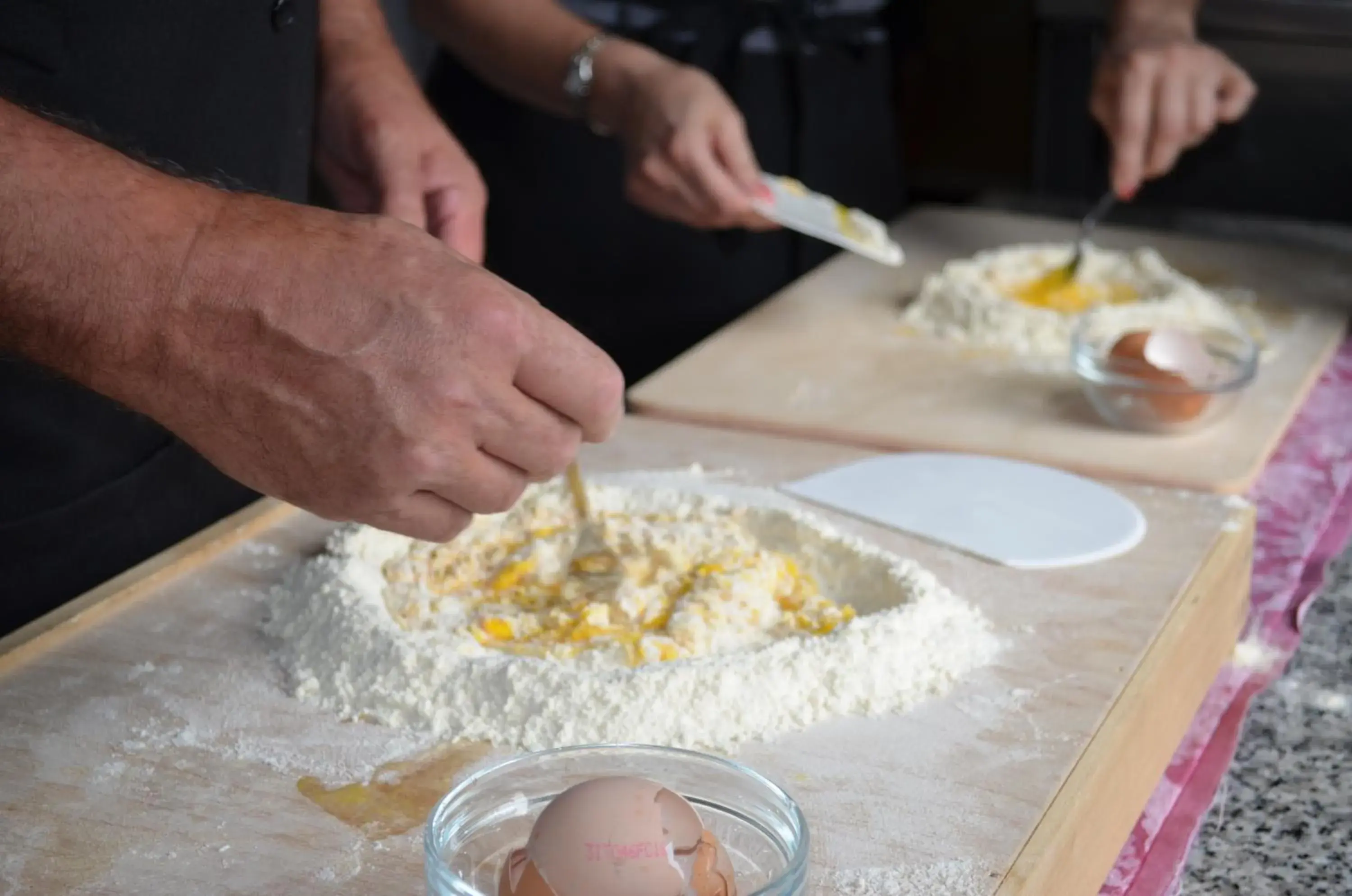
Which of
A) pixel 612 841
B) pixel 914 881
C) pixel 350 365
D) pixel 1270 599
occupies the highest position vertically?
pixel 350 365

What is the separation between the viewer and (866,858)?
84 centimetres

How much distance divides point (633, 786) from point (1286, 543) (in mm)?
867

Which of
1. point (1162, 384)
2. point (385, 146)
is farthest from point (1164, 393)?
point (385, 146)

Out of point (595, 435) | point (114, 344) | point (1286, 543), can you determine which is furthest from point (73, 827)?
point (1286, 543)

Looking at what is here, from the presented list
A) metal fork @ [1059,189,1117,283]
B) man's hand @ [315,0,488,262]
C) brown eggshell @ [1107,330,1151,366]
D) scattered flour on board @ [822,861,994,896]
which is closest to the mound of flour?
metal fork @ [1059,189,1117,283]

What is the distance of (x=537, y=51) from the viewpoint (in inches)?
76.2

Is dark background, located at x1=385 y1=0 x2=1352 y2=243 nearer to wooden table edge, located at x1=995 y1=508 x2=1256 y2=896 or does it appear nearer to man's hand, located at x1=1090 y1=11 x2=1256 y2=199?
man's hand, located at x1=1090 y1=11 x2=1256 y2=199

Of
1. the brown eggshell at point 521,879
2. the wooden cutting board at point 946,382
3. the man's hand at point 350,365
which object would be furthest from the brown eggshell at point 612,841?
the wooden cutting board at point 946,382

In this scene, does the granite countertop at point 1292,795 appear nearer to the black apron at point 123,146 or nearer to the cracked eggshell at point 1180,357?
the cracked eggshell at point 1180,357

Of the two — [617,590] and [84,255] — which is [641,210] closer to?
[617,590]

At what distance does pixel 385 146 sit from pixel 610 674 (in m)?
0.66

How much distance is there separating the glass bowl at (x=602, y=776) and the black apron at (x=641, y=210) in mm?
1382

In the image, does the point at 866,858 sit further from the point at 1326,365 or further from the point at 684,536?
the point at 1326,365

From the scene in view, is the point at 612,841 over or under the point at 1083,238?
over
